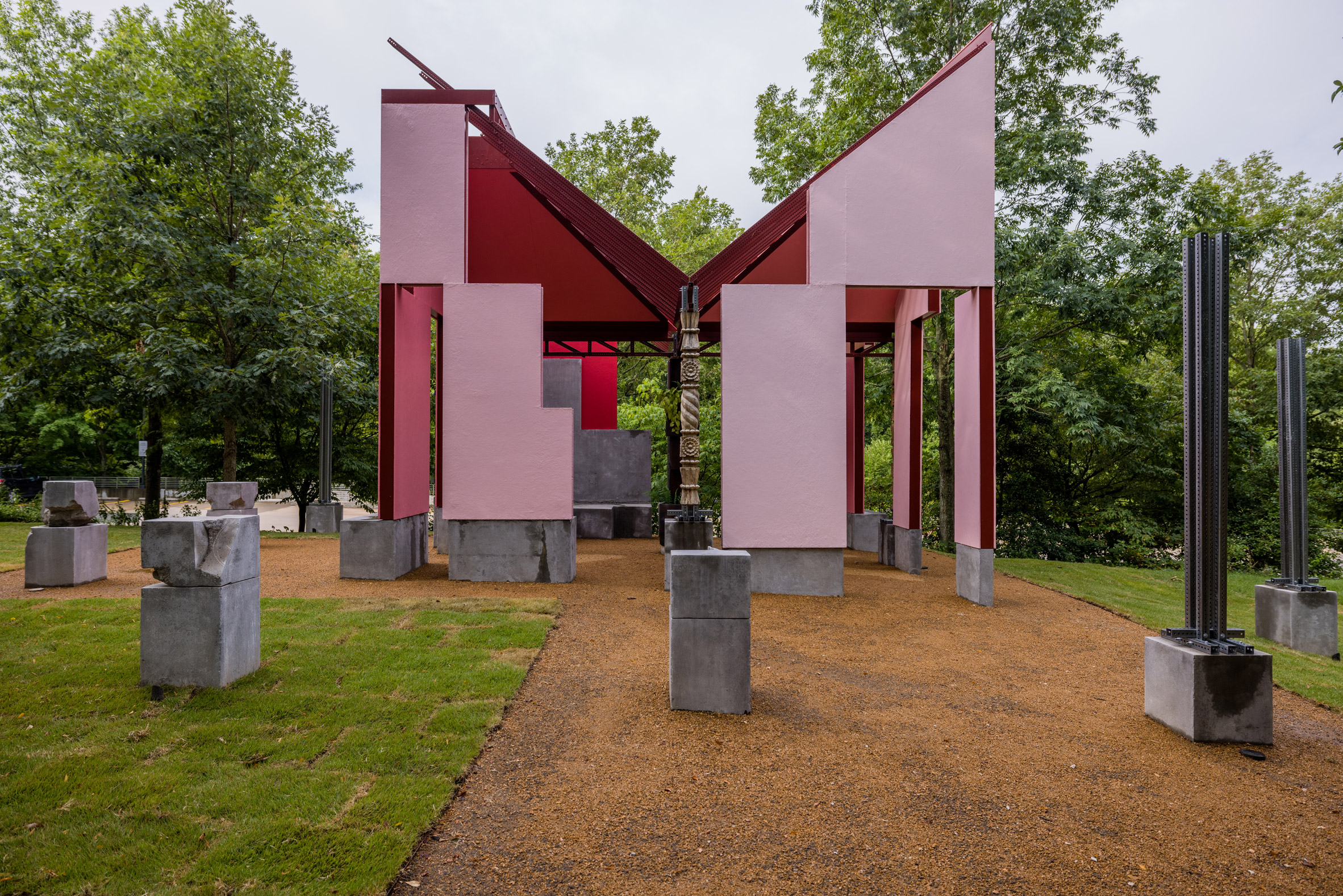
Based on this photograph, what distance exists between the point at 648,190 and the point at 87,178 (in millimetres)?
19840

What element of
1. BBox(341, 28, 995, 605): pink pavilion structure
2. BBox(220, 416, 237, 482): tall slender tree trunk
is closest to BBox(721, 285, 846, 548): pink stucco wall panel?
BBox(341, 28, 995, 605): pink pavilion structure

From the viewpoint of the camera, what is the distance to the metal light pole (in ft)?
28.8

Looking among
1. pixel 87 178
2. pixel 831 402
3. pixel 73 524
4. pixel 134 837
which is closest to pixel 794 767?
pixel 134 837

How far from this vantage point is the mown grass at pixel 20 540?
9.86 metres

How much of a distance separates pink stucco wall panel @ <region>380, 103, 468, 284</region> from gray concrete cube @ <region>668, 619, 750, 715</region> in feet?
22.0

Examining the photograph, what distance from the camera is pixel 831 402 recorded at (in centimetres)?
902

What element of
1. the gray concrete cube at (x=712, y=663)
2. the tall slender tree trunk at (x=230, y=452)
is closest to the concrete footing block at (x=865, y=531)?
the gray concrete cube at (x=712, y=663)

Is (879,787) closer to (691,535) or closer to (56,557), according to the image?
(691,535)

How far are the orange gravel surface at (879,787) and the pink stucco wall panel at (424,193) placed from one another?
230 inches

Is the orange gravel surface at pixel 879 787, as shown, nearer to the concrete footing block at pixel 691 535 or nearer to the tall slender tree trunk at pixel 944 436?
the concrete footing block at pixel 691 535

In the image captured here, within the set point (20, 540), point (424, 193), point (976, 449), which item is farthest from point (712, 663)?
point (20, 540)

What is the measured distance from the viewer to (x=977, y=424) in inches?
358

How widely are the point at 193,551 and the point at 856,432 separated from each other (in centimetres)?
1195

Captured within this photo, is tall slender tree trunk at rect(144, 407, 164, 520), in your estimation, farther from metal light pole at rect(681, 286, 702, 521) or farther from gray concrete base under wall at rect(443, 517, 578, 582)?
metal light pole at rect(681, 286, 702, 521)
